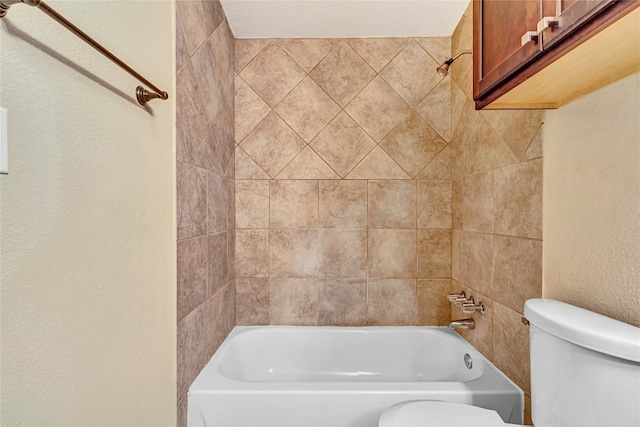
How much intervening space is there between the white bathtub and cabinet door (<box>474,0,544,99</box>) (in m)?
1.21

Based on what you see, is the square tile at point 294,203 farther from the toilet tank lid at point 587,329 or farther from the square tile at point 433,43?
the toilet tank lid at point 587,329


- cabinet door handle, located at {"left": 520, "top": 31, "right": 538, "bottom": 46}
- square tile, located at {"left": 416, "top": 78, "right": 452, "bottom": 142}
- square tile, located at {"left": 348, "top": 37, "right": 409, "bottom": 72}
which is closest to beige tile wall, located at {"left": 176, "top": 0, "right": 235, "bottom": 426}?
square tile, located at {"left": 348, "top": 37, "right": 409, "bottom": 72}

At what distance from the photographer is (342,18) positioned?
202cm

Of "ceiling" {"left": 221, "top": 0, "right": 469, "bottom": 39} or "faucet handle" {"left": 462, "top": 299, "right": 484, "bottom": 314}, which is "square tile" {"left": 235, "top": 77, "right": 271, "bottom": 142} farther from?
"faucet handle" {"left": 462, "top": 299, "right": 484, "bottom": 314}

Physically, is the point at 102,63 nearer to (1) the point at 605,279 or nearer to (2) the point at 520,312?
(1) the point at 605,279

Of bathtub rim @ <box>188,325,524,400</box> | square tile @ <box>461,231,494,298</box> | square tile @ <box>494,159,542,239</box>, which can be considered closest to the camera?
square tile @ <box>494,159,542,239</box>

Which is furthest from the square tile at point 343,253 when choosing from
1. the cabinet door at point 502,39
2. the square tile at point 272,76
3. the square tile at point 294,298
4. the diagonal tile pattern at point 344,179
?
the cabinet door at point 502,39

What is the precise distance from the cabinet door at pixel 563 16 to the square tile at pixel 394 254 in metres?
1.48

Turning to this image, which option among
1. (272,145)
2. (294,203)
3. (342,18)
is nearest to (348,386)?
(294,203)

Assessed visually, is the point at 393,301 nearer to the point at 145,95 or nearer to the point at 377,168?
the point at 377,168

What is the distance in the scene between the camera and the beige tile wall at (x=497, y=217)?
1332 millimetres

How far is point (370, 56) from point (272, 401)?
2.05 metres

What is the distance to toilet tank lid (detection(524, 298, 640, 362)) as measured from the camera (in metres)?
0.73

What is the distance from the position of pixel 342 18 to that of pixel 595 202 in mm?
1657
